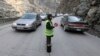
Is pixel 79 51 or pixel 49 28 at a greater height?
pixel 49 28

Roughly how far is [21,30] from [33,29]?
103cm

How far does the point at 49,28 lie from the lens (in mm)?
10094

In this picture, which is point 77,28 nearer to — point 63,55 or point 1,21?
point 63,55

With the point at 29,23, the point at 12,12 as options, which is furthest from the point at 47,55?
the point at 12,12

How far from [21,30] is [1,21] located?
11.0 m

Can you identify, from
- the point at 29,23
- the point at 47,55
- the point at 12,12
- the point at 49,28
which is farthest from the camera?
the point at 12,12

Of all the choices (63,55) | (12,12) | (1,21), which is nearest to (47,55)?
(63,55)

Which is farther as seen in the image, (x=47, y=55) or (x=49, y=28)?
(x=49, y=28)

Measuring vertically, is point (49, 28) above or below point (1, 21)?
above

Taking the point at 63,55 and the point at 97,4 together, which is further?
the point at 97,4

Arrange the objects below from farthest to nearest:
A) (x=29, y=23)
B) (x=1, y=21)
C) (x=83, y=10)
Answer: (x=83, y=10) → (x=1, y=21) → (x=29, y=23)

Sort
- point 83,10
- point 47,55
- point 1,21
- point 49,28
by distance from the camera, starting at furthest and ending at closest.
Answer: point 83,10, point 1,21, point 49,28, point 47,55

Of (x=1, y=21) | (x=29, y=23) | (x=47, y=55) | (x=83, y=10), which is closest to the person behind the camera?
(x=47, y=55)

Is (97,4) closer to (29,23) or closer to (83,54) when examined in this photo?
(29,23)
